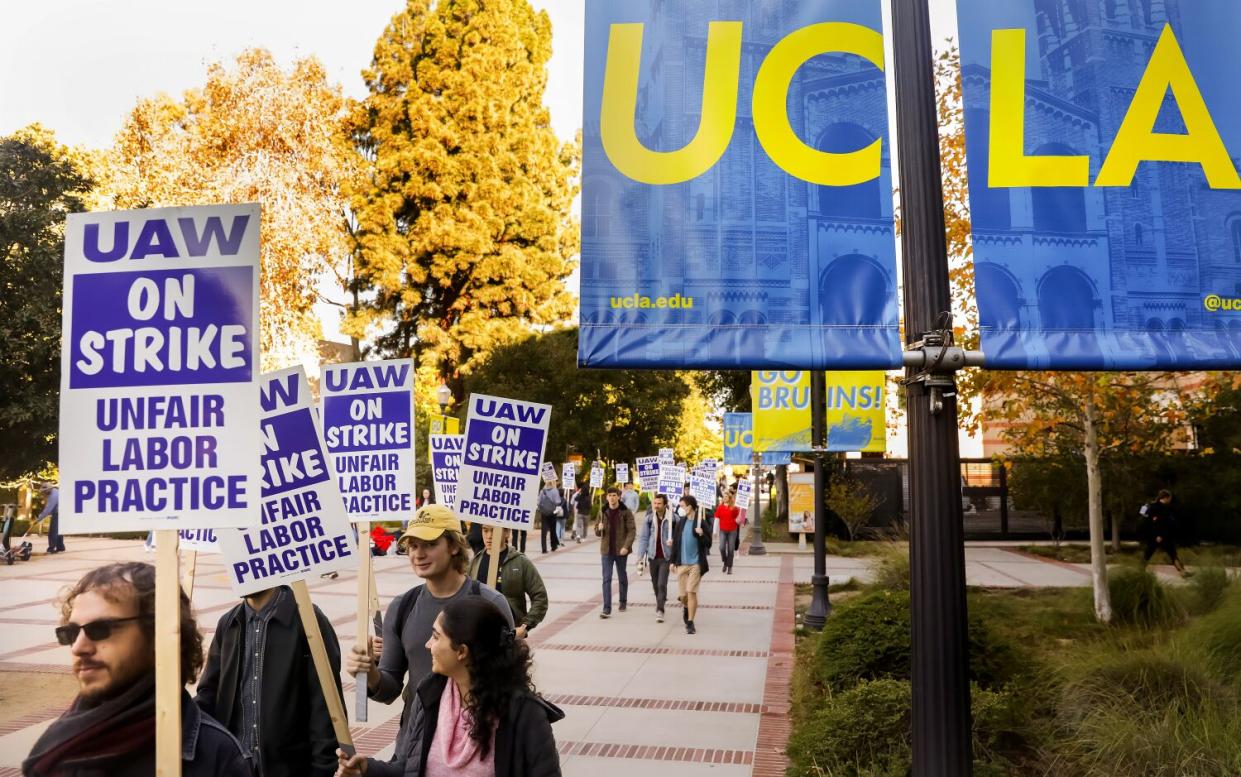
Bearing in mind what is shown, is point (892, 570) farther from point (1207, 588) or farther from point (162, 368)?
point (162, 368)

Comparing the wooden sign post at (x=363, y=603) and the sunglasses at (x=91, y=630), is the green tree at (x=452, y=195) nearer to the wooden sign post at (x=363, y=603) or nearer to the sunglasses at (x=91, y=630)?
the wooden sign post at (x=363, y=603)

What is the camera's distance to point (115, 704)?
8.07ft

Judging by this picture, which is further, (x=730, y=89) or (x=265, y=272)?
(x=265, y=272)

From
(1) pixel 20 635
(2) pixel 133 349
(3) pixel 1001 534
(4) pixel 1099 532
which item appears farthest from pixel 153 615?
(3) pixel 1001 534

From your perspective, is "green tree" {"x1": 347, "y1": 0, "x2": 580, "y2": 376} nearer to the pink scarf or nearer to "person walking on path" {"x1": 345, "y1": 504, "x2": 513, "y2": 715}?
"person walking on path" {"x1": 345, "y1": 504, "x2": 513, "y2": 715}

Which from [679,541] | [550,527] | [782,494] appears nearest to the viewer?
[679,541]

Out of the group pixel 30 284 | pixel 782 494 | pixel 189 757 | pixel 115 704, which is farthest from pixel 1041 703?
pixel 782 494

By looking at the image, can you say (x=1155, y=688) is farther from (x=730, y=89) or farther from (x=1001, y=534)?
(x=1001, y=534)

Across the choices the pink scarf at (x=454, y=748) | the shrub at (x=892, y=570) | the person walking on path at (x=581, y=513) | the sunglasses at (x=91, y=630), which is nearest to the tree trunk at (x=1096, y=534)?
the shrub at (x=892, y=570)

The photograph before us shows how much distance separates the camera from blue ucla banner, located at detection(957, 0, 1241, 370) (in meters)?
3.99

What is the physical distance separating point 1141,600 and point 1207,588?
0.73 meters

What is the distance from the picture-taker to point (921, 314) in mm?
3781

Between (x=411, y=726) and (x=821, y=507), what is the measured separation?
38.6ft

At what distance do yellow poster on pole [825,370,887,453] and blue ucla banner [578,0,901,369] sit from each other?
10964mm
